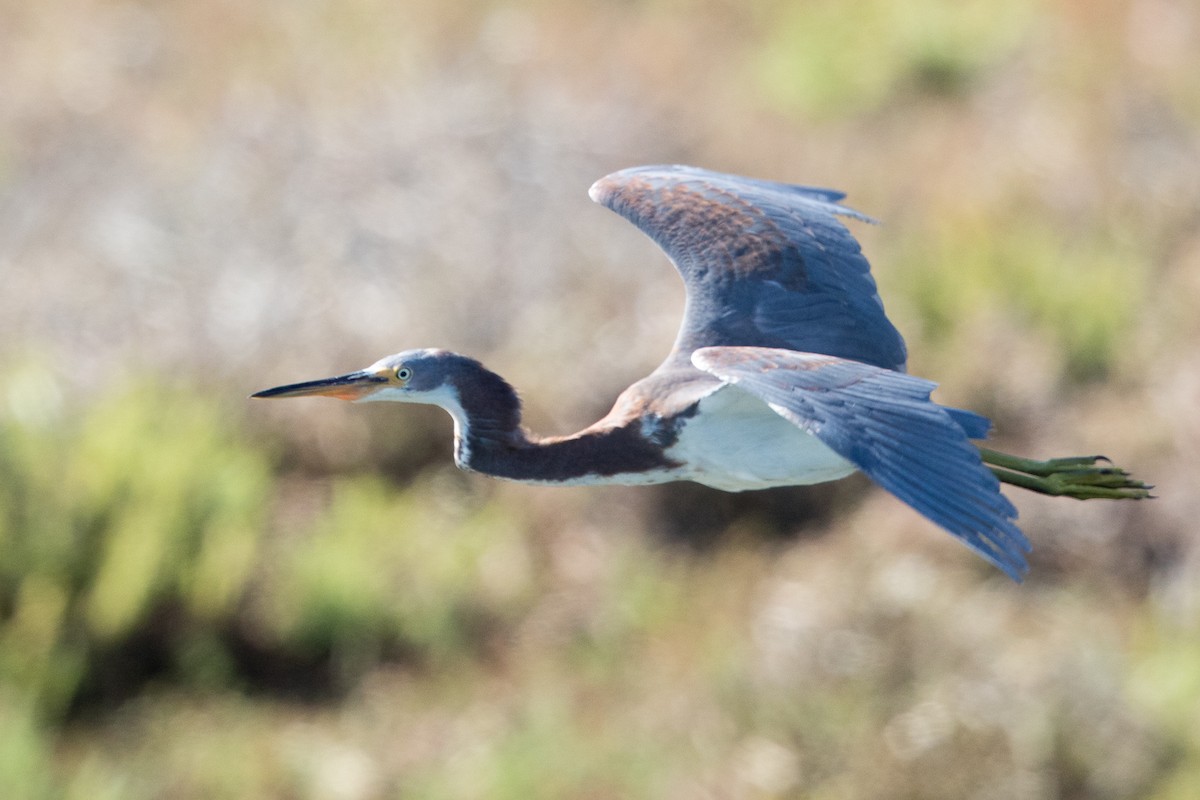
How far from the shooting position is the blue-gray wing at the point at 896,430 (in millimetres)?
4500

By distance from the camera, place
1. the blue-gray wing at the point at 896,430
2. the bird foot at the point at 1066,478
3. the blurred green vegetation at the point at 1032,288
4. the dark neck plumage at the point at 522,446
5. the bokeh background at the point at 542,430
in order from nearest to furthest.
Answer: the blue-gray wing at the point at 896,430, the dark neck plumage at the point at 522,446, the bird foot at the point at 1066,478, the bokeh background at the point at 542,430, the blurred green vegetation at the point at 1032,288

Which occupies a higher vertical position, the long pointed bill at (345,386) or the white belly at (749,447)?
the long pointed bill at (345,386)

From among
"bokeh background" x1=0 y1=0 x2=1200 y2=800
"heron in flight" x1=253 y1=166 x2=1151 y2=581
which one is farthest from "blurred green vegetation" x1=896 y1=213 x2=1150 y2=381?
"heron in flight" x1=253 y1=166 x2=1151 y2=581

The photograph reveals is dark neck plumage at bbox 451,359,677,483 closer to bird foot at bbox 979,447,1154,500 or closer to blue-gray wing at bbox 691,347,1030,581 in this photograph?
blue-gray wing at bbox 691,347,1030,581

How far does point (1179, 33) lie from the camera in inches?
585

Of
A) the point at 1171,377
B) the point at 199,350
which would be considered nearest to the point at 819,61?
the point at 1171,377

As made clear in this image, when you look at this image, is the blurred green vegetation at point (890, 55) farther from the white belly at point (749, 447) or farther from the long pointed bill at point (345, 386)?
the long pointed bill at point (345, 386)

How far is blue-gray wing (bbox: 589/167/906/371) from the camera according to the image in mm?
5844

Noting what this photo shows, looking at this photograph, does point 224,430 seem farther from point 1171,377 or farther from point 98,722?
point 1171,377

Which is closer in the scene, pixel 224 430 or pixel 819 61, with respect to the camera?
pixel 224 430

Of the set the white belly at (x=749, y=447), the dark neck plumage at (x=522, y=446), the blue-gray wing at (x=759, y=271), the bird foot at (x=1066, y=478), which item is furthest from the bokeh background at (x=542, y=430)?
the dark neck plumage at (x=522, y=446)

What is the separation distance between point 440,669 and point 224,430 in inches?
81.4

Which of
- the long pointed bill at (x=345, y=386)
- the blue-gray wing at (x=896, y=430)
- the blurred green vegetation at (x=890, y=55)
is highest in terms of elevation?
the blue-gray wing at (x=896, y=430)

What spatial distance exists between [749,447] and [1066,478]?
113 cm
